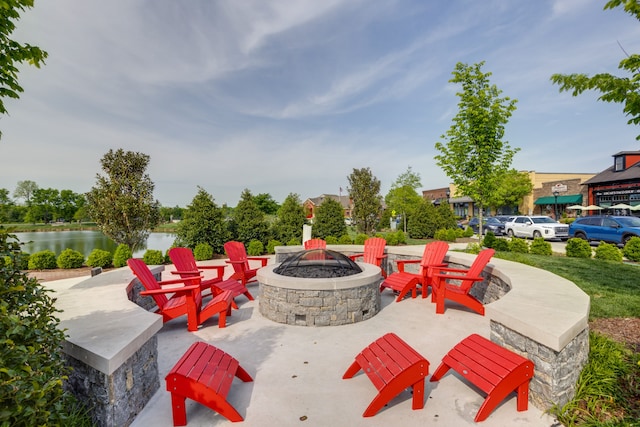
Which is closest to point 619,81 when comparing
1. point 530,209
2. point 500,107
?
point 500,107

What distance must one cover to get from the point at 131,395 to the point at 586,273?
9889 millimetres

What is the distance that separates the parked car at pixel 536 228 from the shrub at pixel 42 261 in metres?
23.1

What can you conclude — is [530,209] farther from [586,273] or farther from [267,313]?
[267,313]

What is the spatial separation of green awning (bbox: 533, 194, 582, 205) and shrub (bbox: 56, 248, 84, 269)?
122 feet

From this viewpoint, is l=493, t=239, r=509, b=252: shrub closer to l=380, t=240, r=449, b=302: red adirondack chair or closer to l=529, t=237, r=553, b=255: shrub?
l=529, t=237, r=553, b=255: shrub

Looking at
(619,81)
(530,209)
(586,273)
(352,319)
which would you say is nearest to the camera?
(619,81)

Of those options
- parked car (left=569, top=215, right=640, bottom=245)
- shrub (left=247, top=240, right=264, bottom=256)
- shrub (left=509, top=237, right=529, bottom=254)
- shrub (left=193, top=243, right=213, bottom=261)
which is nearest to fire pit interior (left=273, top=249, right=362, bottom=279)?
shrub (left=247, top=240, right=264, bottom=256)

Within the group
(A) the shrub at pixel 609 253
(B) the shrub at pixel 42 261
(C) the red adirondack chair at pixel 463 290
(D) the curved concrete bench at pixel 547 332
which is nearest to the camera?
(D) the curved concrete bench at pixel 547 332

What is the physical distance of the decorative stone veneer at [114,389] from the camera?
2.65 m

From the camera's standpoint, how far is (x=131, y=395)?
291cm

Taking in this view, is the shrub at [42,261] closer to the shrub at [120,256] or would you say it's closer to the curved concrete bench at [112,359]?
the shrub at [120,256]

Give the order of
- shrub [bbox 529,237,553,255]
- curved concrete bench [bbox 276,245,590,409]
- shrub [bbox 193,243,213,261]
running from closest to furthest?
curved concrete bench [bbox 276,245,590,409]
shrub [bbox 529,237,553,255]
shrub [bbox 193,243,213,261]

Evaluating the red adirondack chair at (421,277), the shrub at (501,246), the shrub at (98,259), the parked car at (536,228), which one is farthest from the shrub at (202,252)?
the parked car at (536,228)

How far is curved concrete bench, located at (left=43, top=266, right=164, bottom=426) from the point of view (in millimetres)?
2648
